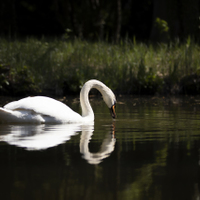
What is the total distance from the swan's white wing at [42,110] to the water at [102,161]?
0.73 feet

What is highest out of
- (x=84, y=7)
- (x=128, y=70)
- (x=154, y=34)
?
(x=84, y=7)

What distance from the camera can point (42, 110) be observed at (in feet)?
24.8

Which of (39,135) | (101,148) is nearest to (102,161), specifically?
(101,148)

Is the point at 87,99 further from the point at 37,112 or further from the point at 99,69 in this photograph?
the point at 99,69

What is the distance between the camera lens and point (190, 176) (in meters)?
4.18

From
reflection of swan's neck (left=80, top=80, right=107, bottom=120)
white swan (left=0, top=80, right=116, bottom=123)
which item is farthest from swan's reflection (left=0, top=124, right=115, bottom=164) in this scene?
reflection of swan's neck (left=80, top=80, right=107, bottom=120)

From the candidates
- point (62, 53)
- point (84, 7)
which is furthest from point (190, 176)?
point (84, 7)

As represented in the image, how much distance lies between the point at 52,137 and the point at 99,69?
807 centimetres

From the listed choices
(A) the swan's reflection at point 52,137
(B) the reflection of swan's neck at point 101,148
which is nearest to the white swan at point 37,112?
(A) the swan's reflection at point 52,137

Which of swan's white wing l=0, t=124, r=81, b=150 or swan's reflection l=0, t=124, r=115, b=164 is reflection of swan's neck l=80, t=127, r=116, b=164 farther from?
swan's white wing l=0, t=124, r=81, b=150

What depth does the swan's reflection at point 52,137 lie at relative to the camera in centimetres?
526

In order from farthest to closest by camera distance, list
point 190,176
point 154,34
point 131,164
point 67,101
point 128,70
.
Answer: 1. point 154,34
2. point 128,70
3. point 67,101
4. point 131,164
5. point 190,176

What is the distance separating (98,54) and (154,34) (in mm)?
7778

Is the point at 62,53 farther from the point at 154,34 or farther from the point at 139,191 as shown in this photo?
the point at 139,191
